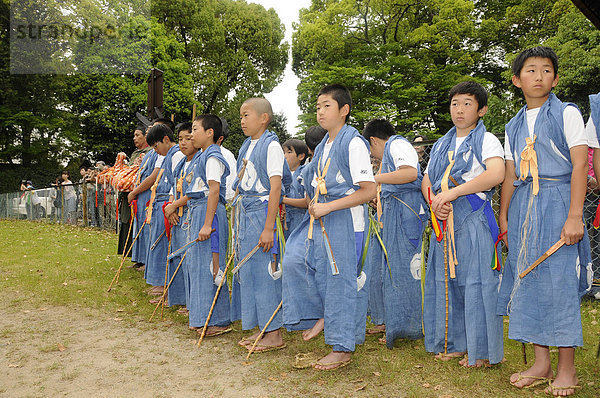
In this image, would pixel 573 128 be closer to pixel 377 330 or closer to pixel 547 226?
pixel 547 226

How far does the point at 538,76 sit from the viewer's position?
3.43 meters

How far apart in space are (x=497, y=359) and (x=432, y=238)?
1.02 meters

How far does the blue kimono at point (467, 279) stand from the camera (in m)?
3.75

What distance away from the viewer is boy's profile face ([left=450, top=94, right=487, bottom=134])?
156 inches

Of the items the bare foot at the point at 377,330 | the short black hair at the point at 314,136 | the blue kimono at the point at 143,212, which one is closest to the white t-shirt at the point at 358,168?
the bare foot at the point at 377,330

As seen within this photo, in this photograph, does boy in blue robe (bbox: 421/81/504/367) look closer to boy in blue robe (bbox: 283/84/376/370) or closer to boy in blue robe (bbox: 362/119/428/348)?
boy in blue robe (bbox: 362/119/428/348)

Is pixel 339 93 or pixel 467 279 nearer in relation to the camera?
pixel 467 279

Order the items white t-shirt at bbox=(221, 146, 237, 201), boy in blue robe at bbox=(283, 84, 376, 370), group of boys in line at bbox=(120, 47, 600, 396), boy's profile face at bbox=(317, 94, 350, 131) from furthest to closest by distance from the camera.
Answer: white t-shirt at bbox=(221, 146, 237, 201), boy's profile face at bbox=(317, 94, 350, 131), boy in blue robe at bbox=(283, 84, 376, 370), group of boys in line at bbox=(120, 47, 600, 396)

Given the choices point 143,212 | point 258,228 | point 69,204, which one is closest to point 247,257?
point 258,228

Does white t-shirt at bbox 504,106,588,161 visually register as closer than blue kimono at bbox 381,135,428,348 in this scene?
Yes

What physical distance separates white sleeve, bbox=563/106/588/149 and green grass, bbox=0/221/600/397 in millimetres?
1596

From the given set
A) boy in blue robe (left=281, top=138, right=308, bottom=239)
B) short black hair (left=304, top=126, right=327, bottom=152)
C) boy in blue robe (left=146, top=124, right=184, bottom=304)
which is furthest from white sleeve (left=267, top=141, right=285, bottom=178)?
boy in blue robe (left=146, top=124, right=184, bottom=304)

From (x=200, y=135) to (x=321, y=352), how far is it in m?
2.41

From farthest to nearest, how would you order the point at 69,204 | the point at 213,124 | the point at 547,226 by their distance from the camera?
the point at 69,204 < the point at 213,124 < the point at 547,226
